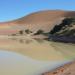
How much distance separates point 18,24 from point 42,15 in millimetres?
16121

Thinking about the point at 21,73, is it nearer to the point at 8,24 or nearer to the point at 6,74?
the point at 6,74

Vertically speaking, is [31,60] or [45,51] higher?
[31,60]

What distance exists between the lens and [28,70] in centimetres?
1479

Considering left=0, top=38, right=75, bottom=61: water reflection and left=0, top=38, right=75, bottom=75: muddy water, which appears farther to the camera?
left=0, top=38, right=75, bottom=61: water reflection

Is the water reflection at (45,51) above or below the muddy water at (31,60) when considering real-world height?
below

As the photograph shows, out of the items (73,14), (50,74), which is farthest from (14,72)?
(73,14)

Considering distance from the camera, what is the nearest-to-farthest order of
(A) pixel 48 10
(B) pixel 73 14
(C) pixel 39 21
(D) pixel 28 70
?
(D) pixel 28 70 → (B) pixel 73 14 → (C) pixel 39 21 → (A) pixel 48 10

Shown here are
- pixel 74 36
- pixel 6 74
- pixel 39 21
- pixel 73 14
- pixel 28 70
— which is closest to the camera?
pixel 6 74

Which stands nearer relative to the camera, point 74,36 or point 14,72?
point 14,72

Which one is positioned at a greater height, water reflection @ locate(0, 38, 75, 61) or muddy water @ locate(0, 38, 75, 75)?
muddy water @ locate(0, 38, 75, 75)

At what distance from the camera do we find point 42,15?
534 feet

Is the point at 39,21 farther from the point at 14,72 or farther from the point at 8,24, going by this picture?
the point at 14,72

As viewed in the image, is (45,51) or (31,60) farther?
(45,51)

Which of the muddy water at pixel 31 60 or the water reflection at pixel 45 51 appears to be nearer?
the muddy water at pixel 31 60
